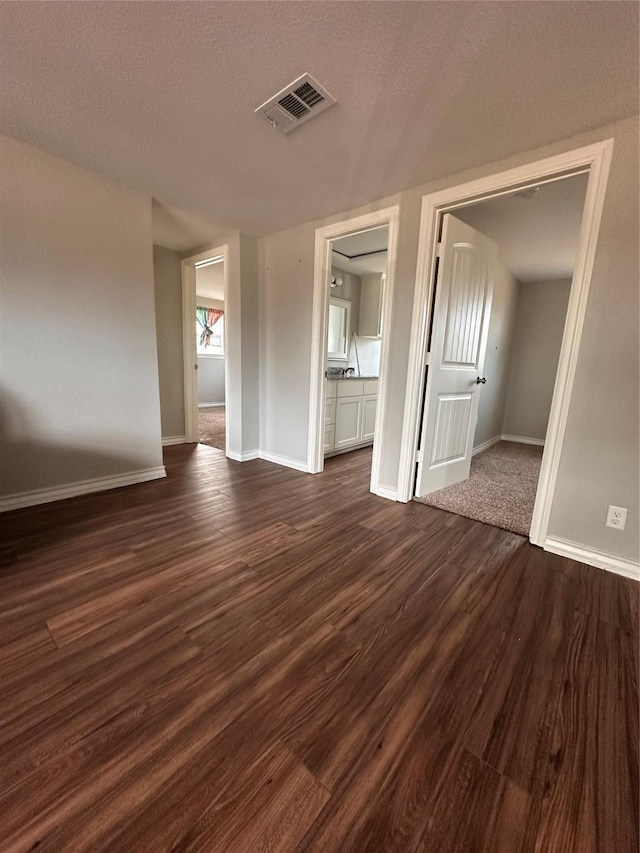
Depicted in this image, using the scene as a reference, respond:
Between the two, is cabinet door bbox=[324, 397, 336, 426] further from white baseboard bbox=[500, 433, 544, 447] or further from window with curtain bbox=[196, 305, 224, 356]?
window with curtain bbox=[196, 305, 224, 356]

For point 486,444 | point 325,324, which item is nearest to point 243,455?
point 325,324

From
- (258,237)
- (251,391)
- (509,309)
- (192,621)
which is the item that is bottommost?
(192,621)

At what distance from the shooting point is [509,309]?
14.8ft

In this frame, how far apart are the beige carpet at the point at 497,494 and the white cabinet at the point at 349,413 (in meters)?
1.33

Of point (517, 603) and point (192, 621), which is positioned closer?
point (192, 621)

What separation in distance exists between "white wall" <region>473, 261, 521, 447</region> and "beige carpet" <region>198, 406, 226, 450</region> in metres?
3.30

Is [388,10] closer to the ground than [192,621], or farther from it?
farther from it

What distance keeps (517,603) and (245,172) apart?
2.93m

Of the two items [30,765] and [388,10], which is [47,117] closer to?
[388,10]

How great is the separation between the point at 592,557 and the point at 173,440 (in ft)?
13.5

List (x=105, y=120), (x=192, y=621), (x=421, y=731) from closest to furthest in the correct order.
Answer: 1. (x=421, y=731)
2. (x=192, y=621)
3. (x=105, y=120)

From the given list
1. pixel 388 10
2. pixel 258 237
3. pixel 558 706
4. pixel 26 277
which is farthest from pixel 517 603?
pixel 258 237

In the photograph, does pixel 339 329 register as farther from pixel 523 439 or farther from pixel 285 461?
pixel 523 439

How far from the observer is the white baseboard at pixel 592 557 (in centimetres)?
177
